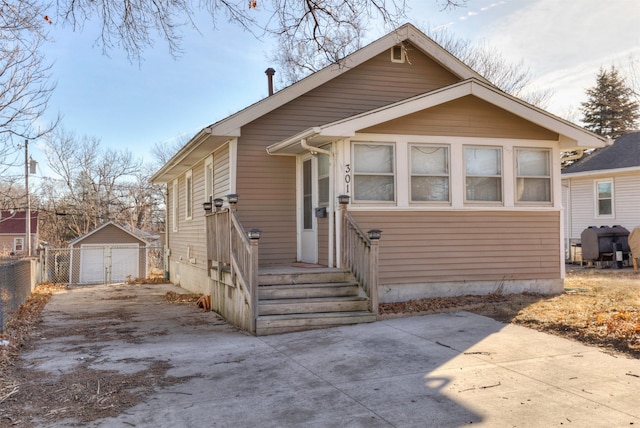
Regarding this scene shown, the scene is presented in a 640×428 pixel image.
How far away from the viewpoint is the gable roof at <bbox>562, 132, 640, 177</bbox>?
17844mm

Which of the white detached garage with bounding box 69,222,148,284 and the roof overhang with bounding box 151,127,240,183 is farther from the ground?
the roof overhang with bounding box 151,127,240,183

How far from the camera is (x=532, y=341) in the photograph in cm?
615

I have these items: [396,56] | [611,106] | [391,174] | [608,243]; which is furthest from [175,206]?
[611,106]

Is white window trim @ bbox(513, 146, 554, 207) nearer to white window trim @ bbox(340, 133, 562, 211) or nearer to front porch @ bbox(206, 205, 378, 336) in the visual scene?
white window trim @ bbox(340, 133, 562, 211)

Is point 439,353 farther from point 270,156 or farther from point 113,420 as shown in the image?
point 270,156

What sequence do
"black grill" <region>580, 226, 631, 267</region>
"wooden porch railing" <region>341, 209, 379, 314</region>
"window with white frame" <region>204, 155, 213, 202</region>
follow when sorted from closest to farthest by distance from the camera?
"wooden porch railing" <region>341, 209, 379, 314</region> → "window with white frame" <region>204, 155, 213, 202</region> → "black grill" <region>580, 226, 631, 267</region>

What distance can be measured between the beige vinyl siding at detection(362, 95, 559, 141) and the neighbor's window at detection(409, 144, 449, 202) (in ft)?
1.05

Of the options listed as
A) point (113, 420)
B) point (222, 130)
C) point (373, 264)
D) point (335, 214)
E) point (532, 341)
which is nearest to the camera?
point (113, 420)

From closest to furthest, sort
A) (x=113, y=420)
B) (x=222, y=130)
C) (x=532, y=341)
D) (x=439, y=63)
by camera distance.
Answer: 1. (x=113, y=420)
2. (x=532, y=341)
3. (x=222, y=130)
4. (x=439, y=63)

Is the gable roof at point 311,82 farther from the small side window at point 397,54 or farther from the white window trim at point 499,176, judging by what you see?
the white window trim at point 499,176

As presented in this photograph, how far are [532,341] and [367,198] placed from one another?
367 cm

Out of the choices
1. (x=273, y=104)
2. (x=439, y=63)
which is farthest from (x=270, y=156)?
(x=439, y=63)

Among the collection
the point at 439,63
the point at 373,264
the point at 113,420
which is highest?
the point at 439,63

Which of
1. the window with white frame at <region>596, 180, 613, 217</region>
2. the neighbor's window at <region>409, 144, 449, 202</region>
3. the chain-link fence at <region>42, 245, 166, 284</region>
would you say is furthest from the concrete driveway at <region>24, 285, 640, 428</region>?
the chain-link fence at <region>42, 245, 166, 284</region>
